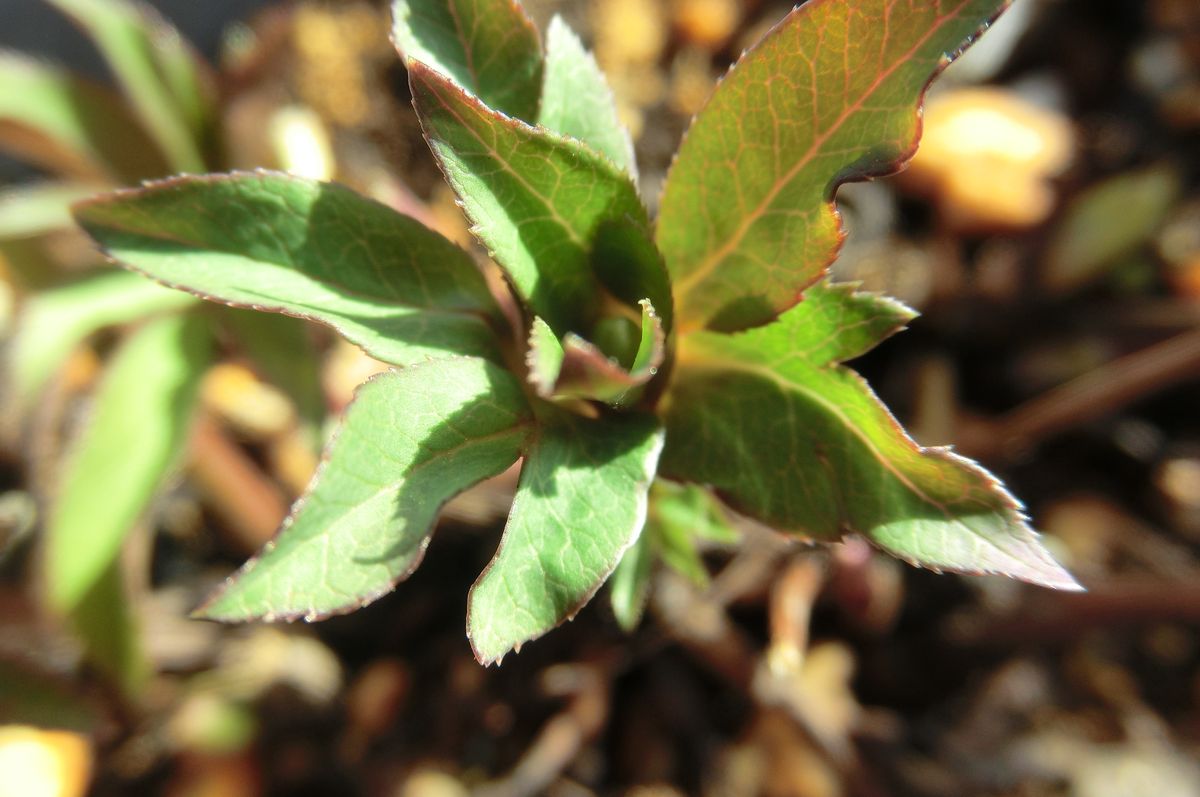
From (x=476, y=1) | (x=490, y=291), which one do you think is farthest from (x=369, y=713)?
(x=476, y=1)

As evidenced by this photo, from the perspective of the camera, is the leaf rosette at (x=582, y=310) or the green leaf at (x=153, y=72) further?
the green leaf at (x=153, y=72)

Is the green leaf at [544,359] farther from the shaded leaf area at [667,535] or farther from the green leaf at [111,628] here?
the green leaf at [111,628]

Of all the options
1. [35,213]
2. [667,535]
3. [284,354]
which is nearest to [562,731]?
[667,535]

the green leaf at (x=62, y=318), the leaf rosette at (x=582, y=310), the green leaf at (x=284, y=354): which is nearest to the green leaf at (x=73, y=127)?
the green leaf at (x=62, y=318)

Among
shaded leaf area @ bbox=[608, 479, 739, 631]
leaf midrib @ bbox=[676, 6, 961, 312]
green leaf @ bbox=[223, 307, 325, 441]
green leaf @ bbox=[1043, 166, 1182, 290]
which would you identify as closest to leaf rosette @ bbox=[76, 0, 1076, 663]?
leaf midrib @ bbox=[676, 6, 961, 312]

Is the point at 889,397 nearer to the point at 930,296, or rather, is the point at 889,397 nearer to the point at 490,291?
the point at 930,296
